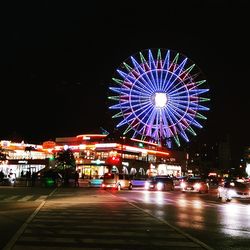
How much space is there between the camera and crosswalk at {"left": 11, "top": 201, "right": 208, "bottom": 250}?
11086 mm

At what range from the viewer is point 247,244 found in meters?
11.8

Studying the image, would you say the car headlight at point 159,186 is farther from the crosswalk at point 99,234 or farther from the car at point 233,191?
the crosswalk at point 99,234

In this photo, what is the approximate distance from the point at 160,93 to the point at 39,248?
64.1 m

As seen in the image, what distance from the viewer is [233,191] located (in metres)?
33.3

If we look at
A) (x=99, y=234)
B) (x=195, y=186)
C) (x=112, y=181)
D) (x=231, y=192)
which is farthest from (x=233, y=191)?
(x=99, y=234)

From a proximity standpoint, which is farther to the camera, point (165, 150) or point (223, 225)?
point (165, 150)

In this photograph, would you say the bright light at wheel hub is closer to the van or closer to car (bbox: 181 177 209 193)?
the van

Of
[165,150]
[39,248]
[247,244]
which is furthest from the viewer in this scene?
[165,150]

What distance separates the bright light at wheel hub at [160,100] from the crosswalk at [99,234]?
55.4m

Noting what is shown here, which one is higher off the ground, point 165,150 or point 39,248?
point 165,150

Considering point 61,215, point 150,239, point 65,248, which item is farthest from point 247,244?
point 61,215

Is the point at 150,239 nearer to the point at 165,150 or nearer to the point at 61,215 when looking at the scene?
the point at 61,215

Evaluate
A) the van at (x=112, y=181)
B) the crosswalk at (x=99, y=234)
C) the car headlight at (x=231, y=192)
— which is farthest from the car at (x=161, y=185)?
the crosswalk at (x=99, y=234)

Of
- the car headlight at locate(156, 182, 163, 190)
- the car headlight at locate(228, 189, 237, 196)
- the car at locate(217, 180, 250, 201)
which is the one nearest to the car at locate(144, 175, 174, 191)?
the car headlight at locate(156, 182, 163, 190)
